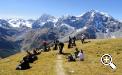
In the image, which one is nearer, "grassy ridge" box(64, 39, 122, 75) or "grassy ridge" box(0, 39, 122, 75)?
"grassy ridge" box(64, 39, 122, 75)

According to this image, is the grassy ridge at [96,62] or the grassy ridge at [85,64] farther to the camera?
the grassy ridge at [85,64]

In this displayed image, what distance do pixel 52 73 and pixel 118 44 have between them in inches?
1773

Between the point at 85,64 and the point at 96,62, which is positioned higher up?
the point at 96,62

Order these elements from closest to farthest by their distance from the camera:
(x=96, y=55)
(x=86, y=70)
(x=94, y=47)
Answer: (x=86, y=70)
(x=96, y=55)
(x=94, y=47)

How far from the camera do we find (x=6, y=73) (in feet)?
185

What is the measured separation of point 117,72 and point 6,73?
67.3 feet

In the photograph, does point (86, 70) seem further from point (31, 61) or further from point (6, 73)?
point (31, 61)

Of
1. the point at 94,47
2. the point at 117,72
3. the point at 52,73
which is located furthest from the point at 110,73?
the point at 94,47

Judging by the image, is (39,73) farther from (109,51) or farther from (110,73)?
(109,51)

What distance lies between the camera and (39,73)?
5478cm

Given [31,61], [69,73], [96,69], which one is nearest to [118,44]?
[31,61]

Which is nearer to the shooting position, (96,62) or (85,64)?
(85,64)

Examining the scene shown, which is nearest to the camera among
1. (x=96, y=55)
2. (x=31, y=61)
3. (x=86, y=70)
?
(x=86, y=70)

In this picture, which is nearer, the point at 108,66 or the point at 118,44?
the point at 108,66
